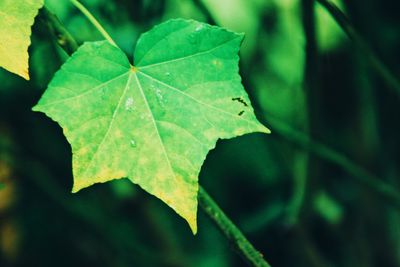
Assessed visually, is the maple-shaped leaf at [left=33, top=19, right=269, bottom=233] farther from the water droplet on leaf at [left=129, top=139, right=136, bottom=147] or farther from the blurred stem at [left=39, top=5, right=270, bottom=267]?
the blurred stem at [left=39, top=5, right=270, bottom=267]

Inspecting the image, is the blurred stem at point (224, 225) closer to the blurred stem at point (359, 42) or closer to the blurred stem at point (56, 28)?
the blurred stem at point (56, 28)

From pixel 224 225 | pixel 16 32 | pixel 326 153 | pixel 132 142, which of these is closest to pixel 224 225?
pixel 224 225

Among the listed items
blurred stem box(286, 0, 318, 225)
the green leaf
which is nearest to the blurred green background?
blurred stem box(286, 0, 318, 225)

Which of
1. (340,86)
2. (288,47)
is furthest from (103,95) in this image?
(340,86)

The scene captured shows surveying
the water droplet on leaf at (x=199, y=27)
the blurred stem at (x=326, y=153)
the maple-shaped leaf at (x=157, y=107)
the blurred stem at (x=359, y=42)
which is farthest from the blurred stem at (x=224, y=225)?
the blurred stem at (x=326, y=153)

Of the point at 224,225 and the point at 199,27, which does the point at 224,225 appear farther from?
the point at 199,27

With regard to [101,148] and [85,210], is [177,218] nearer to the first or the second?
[85,210]
